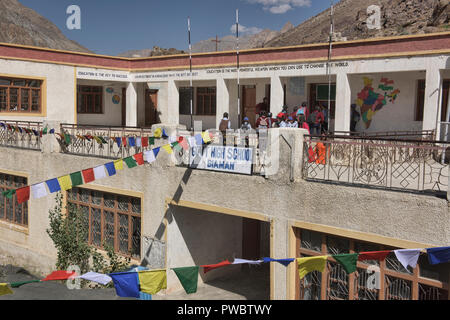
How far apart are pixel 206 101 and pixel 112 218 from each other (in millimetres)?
11496

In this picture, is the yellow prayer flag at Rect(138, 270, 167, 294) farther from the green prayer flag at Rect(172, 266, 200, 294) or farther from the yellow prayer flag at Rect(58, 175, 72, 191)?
the yellow prayer flag at Rect(58, 175, 72, 191)

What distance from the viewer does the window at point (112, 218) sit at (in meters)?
12.6

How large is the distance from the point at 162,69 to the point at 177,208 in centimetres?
1220

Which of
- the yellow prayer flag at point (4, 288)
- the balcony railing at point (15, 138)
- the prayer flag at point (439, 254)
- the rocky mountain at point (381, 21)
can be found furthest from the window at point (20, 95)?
the prayer flag at point (439, 254)

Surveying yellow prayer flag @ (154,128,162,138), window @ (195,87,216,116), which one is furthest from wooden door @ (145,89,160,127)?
yellow prayer flag @ (154,128,162,138)

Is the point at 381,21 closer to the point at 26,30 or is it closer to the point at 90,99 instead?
the point at 90,99

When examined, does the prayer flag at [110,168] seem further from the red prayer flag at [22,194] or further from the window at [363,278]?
the window at [363,278]

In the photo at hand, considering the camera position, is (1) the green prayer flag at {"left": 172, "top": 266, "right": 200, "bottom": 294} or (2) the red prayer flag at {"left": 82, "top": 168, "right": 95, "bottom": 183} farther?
(2) the red prayer flag at {"left": 82, "top": 168, "right": 95, "bottom": 183}

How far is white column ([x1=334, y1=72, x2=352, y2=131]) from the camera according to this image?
666 inches

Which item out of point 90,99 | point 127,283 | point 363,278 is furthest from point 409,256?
point 90,99

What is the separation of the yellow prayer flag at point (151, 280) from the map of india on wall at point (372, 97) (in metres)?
13.0

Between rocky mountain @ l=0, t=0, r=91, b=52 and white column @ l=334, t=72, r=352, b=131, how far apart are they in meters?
56.0
